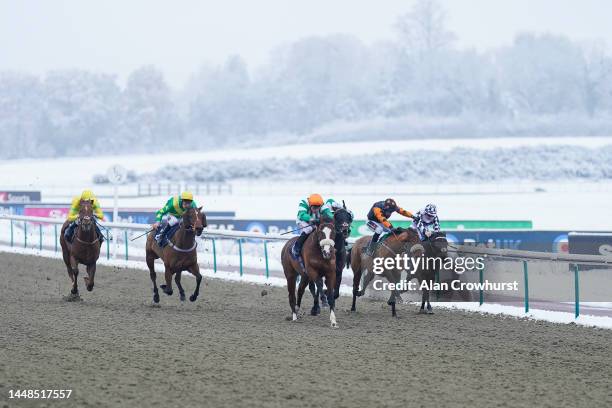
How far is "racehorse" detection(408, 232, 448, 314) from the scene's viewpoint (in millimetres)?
12898

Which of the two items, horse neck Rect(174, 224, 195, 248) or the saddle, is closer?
horse neck Rect(174, 224, 195, 248)

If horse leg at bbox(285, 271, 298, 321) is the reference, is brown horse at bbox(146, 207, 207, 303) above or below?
above

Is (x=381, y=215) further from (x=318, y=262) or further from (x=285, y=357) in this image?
(x=285, y=357)

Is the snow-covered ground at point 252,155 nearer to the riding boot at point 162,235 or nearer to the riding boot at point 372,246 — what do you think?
the riding boot at point 162,235

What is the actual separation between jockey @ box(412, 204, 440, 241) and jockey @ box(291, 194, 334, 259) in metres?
1.51

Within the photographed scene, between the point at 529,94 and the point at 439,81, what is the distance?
7.47 meters

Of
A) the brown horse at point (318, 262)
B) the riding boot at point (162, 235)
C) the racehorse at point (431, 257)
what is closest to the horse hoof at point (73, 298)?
the riding boot at point (162, 235)

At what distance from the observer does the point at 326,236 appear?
11297 millimetres

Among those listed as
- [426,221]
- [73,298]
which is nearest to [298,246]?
[426,221]

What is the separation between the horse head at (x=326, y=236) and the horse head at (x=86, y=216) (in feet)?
12.3

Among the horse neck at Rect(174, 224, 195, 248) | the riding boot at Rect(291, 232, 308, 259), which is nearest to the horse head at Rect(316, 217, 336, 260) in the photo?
the riding boot at Rect(291, 232, 308, 259)

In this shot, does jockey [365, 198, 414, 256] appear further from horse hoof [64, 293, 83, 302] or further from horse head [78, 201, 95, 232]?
horse hoof [64, 293, 83, 302]

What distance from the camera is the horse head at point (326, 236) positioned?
1123cm

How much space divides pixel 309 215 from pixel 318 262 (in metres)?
0.67
